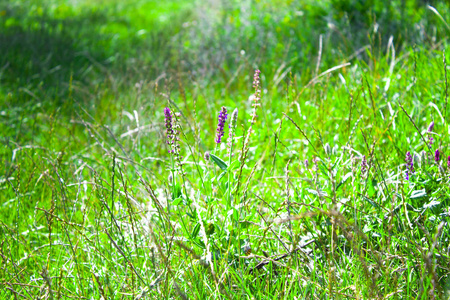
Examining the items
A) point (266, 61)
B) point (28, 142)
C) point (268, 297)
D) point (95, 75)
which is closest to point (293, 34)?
point (266, 61)

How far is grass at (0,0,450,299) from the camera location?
1.48m

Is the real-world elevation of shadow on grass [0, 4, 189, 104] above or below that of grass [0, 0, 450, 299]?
below

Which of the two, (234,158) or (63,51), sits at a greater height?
(234,158)

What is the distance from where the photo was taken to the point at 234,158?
2.35 meters

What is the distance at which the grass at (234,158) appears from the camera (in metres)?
1.48

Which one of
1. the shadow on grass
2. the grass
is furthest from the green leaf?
the shadow on grass

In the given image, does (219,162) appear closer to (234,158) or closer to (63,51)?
(234,158)

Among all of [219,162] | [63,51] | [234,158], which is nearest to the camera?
[219,162]

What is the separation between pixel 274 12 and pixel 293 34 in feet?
2.78

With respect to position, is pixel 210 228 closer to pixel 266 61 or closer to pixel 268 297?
pixel 268 297

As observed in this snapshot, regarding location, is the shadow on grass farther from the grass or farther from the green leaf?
the green leaf

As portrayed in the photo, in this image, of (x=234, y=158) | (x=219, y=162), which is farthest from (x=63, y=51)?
(x=219, y=162)

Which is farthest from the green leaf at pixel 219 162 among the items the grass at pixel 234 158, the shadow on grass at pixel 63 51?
the shadow on grass at pixel 63 51

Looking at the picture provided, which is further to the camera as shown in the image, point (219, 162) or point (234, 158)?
point (234, 158)
